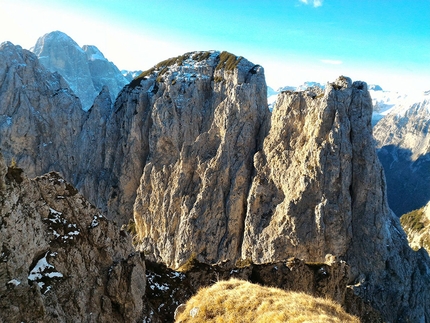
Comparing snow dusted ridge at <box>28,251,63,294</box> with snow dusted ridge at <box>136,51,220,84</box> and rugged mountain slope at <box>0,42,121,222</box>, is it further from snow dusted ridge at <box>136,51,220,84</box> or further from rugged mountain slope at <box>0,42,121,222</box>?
rugged mountain slope at <box>0,42,121,222</box>

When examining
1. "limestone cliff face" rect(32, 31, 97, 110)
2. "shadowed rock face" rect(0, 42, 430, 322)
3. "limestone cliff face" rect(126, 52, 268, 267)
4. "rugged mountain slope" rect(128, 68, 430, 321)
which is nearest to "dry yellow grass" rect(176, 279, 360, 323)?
"shadowed rock face" rect(0, 42, 430, 322)

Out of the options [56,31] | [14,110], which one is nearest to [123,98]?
[14,110]

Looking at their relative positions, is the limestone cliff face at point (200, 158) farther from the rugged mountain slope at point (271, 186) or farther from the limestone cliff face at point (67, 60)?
the limestone cliff face at point (67, 60)

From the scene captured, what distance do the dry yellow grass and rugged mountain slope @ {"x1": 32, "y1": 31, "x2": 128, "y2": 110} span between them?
154063 mm

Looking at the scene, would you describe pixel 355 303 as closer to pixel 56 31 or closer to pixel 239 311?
pixel 239 311

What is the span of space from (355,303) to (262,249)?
800 inches

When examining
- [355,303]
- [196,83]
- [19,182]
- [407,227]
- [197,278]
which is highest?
[196,83]

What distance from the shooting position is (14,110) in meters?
90.5

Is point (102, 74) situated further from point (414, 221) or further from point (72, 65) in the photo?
point (414, 221)

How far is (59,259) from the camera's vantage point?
23281 millimetres

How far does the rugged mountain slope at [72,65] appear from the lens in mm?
163000

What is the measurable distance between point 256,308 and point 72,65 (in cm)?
18087

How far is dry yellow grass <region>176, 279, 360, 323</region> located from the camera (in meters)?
13.4

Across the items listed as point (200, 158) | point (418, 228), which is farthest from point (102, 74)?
point (418, 228)
